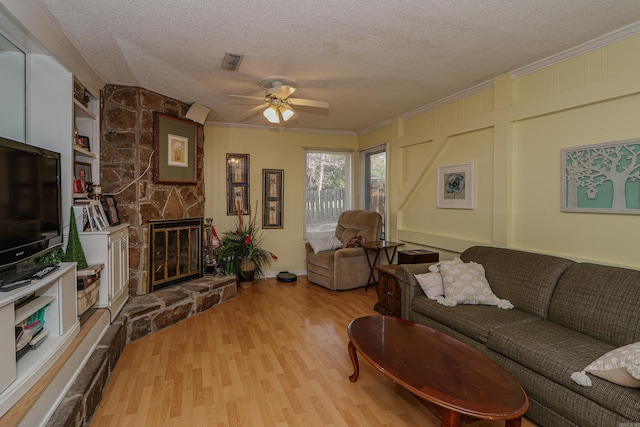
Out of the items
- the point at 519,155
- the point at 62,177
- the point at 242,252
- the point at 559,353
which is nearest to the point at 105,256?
the point at 62,177

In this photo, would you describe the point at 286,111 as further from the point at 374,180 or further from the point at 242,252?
the point at 374,180

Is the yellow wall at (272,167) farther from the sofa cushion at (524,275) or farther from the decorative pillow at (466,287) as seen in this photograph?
the sofa cushion at (524,275)

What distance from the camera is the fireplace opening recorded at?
12.7 feet

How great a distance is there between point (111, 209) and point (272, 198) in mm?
2647

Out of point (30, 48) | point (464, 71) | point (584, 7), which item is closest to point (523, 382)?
point (584, 7)

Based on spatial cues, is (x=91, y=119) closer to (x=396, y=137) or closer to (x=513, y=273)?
(x=396, y=137)

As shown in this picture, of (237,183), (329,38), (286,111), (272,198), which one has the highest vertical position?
(329,38)

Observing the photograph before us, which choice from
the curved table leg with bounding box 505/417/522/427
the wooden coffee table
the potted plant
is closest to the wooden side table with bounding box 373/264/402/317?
the wooden coffee table

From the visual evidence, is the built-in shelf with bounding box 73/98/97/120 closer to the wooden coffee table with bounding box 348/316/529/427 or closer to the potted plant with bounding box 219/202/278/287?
the potted plant with bounding box 219/202/278/287

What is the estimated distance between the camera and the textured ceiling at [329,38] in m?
2.14

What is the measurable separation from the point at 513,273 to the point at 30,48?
13.3 feet

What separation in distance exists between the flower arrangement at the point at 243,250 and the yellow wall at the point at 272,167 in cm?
20

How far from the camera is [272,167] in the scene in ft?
18.8

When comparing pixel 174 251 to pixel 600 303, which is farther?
pixel 174 251
